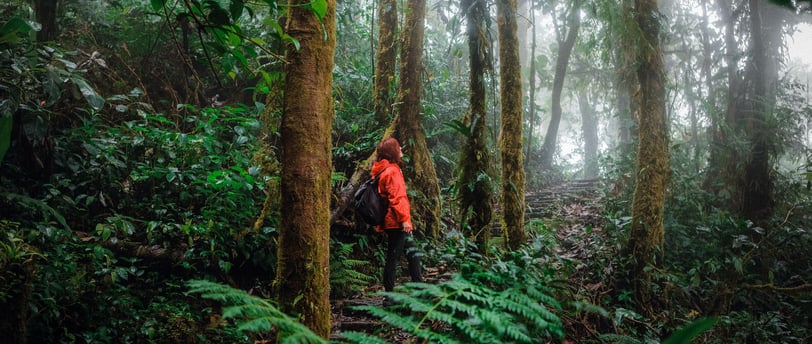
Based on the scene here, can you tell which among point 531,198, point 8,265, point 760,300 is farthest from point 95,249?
point 531,198

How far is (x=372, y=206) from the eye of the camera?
4938mm

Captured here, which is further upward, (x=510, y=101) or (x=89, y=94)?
(x=510, y=101)

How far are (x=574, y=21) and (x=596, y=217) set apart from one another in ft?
19.9

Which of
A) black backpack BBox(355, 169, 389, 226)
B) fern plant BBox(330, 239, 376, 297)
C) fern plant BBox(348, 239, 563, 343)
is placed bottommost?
fern plant BBox(330, 239, 376, 297)

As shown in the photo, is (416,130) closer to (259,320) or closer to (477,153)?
(477,153)

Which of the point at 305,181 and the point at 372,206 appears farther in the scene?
the point at 372,206

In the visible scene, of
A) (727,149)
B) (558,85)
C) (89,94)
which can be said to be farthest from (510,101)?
(558,85)

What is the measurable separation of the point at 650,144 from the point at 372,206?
4.47 metres

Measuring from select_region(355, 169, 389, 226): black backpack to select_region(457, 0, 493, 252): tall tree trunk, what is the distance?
981 millimetres

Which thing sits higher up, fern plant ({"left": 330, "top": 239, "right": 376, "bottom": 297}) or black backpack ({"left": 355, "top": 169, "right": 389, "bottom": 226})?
black backpack ({"left": 355, "top": 169, "right": 389, "bottom": 226})

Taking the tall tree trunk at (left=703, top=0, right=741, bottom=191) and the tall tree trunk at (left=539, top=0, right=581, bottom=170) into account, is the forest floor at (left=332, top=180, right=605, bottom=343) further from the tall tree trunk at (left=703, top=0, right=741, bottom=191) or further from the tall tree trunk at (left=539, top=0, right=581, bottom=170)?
the tall tree trunk at (left=703, top=0, right=741, bottom=191)

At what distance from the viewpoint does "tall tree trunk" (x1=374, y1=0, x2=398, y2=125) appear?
316 inches

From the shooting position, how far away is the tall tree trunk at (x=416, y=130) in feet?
23.3

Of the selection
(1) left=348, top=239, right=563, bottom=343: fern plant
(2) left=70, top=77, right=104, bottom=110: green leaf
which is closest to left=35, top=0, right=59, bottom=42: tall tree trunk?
(2) left=70, top=77, right=104, bottom=110: green leaf
